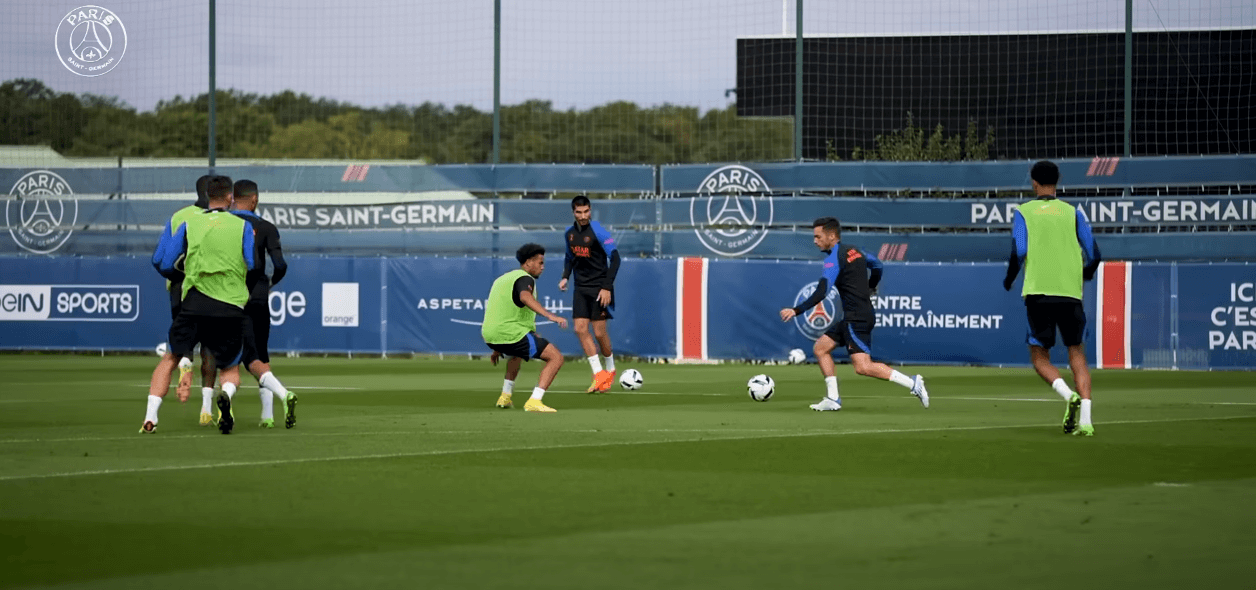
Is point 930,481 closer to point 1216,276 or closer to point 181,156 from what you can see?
point 1216,276

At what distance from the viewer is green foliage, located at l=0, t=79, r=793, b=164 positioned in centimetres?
2689

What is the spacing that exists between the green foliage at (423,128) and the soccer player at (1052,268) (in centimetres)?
1282

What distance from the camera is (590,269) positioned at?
1848 centimetres

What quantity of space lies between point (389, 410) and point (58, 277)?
13415 millimetres

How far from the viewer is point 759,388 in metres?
15.5

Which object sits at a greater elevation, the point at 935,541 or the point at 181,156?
the point at 181,156

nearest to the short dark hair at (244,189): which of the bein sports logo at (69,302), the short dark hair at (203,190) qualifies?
the short dark hair at (203,190)

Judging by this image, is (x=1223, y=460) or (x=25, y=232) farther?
(x=25, y=232)

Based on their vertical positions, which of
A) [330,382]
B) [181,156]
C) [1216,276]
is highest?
[181,156]

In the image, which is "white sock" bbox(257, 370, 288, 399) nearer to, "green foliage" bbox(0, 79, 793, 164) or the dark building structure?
"green foliage" bbox(0, 79, 793, 164)

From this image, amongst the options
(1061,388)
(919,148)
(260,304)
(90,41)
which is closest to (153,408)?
(260,304)

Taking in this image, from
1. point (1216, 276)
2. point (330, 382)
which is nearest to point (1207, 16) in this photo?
point (1216, 276)

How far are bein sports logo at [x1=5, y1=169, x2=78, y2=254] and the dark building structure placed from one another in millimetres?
10853

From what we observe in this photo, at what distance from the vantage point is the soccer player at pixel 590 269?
59.4 feet
